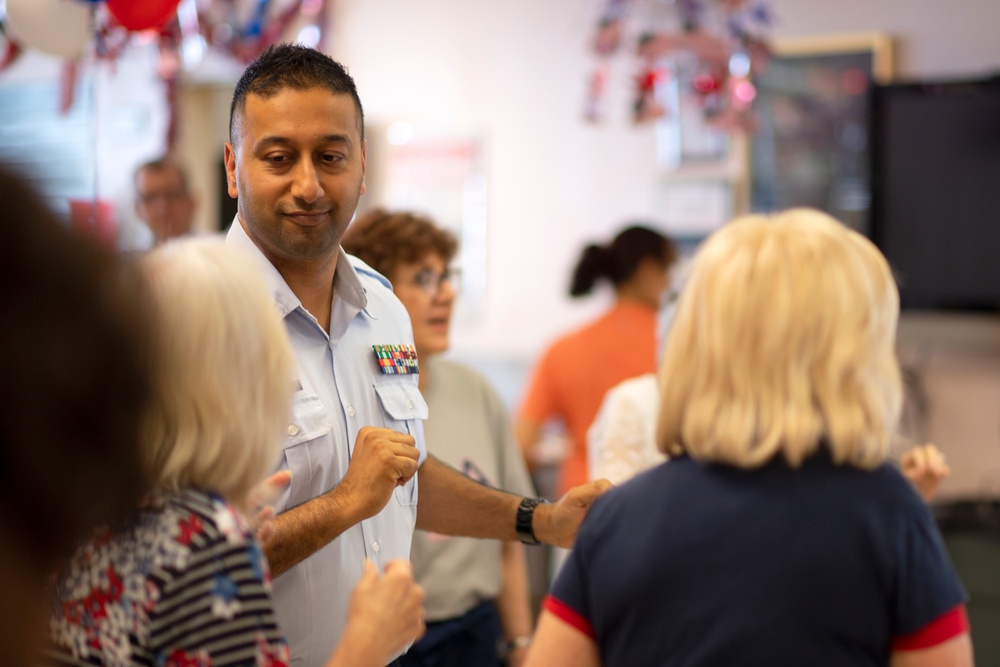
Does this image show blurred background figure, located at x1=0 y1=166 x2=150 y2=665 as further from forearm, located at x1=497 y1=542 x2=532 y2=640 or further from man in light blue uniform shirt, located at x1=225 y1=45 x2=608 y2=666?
forearm, located at x1=497 y1=542 x2=532 y2=640

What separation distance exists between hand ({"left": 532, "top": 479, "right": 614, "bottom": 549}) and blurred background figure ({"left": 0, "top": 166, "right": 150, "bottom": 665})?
1058 millimetres

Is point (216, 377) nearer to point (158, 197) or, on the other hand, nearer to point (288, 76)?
point (288, 76)

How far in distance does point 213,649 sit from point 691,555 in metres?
0.51

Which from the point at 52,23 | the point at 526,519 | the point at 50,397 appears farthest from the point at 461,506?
the point at 52,23

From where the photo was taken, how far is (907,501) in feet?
4.03

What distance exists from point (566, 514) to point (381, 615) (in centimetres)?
59

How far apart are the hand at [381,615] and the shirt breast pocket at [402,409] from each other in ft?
1.67

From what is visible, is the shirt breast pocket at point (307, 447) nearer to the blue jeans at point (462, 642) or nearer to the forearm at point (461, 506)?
the forearm at point (461, 506)

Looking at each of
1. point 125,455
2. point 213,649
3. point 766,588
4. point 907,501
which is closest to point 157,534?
point 213,649

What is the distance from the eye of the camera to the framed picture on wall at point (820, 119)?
4.33 m

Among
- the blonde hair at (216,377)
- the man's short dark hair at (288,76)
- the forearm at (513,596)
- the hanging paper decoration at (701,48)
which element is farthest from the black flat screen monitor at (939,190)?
the blonde hair at (216,377)

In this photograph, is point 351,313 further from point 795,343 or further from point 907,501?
point 907,501

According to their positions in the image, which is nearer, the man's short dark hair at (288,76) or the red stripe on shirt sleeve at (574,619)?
the red stripe on shirt sleeve at (574,619)

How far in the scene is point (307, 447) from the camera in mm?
1639
